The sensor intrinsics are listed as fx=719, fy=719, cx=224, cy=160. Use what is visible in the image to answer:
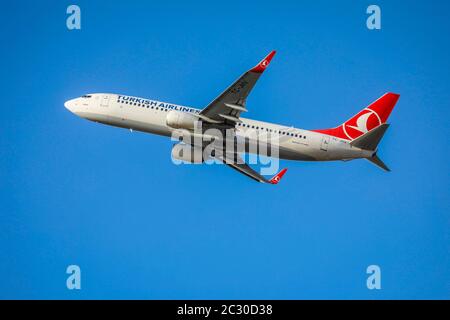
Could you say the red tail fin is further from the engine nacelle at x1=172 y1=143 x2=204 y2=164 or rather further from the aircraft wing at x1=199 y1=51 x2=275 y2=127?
the engine nacelle at x1=172 y1=143 x2=204 y2=164

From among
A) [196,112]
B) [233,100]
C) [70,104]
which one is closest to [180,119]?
[196,112]

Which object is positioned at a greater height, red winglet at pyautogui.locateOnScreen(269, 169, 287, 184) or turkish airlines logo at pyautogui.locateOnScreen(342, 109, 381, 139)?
turkish airlines logo at pyautogui.locateOnScreen(342, 109, 381, 139)

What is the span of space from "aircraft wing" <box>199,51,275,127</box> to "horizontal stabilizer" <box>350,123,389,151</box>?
962 cm

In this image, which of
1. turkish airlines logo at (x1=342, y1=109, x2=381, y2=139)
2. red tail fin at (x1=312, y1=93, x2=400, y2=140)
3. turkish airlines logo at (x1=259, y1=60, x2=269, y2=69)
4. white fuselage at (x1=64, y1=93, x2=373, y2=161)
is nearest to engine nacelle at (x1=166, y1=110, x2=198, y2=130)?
white fuselage at (x1=64, y1=93, x2=373, y2=161)

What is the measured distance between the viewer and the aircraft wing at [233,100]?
50.8m

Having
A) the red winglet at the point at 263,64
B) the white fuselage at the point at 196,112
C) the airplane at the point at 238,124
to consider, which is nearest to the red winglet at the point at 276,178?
the airplane at the point at 238,124

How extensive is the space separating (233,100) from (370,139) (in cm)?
1109

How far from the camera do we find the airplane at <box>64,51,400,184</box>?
2167 inches

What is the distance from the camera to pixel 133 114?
59.8 metres

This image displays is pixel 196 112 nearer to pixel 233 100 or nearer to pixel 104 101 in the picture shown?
pixel 233 100

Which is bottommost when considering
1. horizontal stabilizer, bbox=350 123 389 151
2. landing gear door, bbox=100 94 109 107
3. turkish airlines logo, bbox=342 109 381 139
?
horizontal stabilizer, bbox=350 123 389 151

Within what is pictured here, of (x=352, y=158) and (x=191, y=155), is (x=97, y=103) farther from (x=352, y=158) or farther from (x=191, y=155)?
(x=352, y=158)

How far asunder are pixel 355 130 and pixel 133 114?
61.3ft

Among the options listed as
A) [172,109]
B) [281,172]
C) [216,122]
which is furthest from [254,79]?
[281,172]
